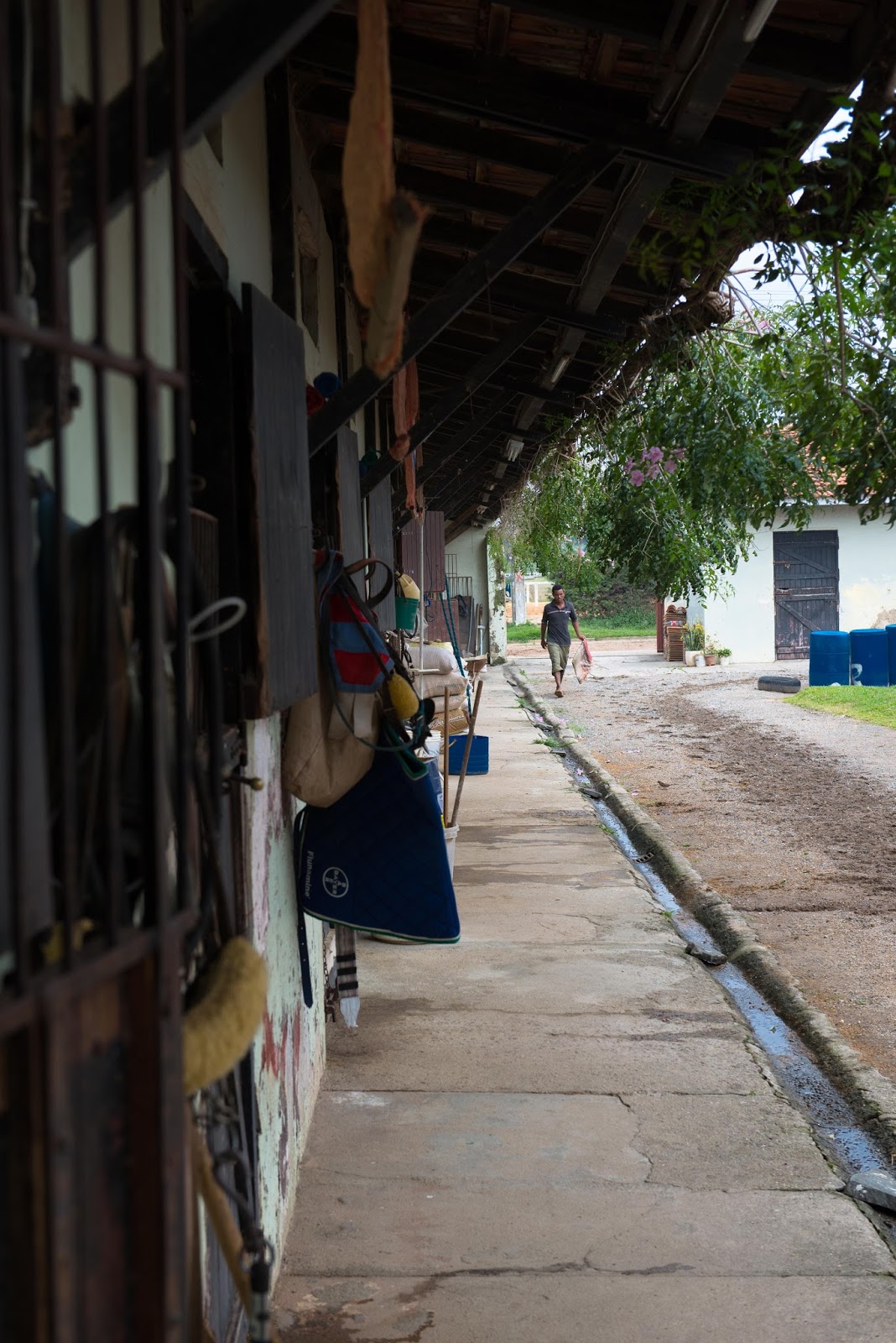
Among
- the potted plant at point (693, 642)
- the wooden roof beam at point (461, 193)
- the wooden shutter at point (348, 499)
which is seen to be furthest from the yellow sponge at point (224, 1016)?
the potted plant at point (693, 642)

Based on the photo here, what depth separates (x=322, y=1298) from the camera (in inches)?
129

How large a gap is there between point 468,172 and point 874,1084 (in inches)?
151

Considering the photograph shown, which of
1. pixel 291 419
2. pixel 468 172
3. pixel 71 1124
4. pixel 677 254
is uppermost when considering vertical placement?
pixel 468 172

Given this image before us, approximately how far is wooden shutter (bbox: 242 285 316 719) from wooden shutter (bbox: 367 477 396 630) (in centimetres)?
254

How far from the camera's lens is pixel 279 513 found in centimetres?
286

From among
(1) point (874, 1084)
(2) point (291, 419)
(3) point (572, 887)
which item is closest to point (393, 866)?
(2) point (291, 419)

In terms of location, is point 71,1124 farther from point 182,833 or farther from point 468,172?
point 468,172

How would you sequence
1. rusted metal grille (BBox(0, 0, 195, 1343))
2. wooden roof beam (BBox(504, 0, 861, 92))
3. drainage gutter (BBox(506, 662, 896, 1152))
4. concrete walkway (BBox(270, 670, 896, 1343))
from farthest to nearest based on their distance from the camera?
drainage gutter (BBox(506, 662, 896, 1152))
concrete walkway (BBox(270, 670, 896, 1343))
wooden roof beam (BBox(504, 0, 861, 92))
rusted metal grille (BBox(0, 0, 195, 1343))

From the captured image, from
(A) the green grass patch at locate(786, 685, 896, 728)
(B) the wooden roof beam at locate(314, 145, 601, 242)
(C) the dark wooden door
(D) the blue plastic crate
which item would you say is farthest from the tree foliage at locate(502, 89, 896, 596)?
(C) the dark wooden door

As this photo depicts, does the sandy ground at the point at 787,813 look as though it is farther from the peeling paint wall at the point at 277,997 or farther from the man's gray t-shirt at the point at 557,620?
the peeling paint wall at the point at 277,997

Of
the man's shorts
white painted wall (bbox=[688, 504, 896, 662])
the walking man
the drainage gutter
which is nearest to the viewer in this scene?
the drainage gutter

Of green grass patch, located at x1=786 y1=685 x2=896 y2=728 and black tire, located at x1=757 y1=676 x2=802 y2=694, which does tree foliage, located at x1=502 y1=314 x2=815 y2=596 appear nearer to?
green grass patch, located at x1=786 y1=685 x2=896 y2=728

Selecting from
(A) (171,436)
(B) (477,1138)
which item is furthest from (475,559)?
(A) (171,436)

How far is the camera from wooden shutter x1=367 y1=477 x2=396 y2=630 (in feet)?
19.9
